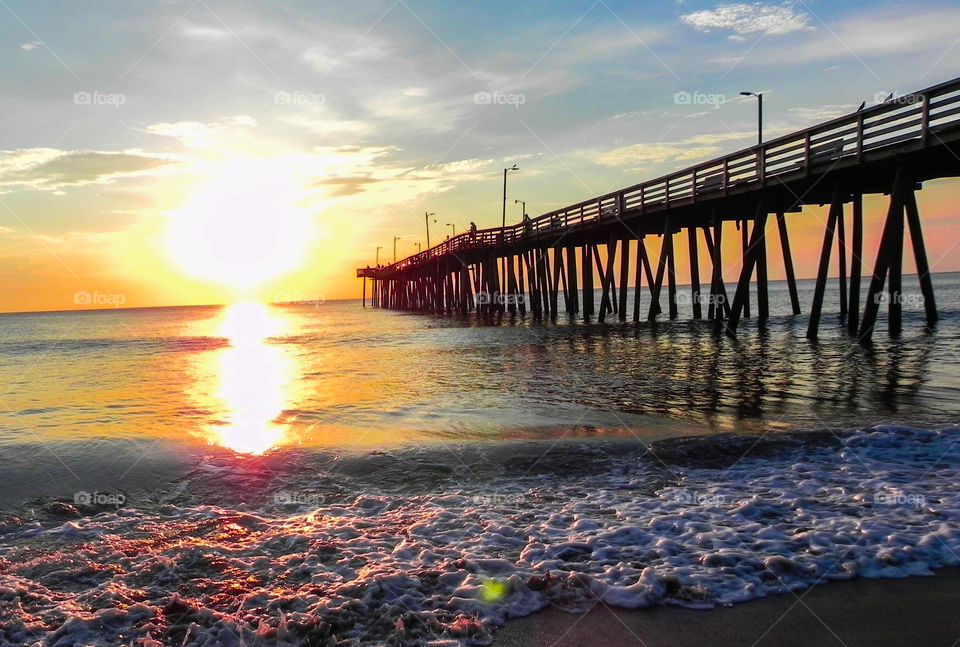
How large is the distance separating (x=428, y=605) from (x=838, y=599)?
2268 mm

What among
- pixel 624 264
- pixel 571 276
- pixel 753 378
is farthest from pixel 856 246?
pixel 571 276

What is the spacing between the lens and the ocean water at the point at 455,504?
11.8ft

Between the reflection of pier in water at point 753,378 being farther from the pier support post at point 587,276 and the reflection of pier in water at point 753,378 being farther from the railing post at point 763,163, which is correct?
the pier support post at point 587,276

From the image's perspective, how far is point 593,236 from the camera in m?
31.5

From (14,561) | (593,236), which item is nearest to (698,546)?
(14,561)

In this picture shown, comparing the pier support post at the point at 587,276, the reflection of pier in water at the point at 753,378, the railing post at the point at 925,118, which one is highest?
the railing post at the point at 925,118

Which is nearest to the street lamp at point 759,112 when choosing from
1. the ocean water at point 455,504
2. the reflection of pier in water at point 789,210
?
the reflection of pier in water at point 789,210

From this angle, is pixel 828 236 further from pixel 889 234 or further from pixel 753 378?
pixel 753 378

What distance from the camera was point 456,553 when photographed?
422 centimetres

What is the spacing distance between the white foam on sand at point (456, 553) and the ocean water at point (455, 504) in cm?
2

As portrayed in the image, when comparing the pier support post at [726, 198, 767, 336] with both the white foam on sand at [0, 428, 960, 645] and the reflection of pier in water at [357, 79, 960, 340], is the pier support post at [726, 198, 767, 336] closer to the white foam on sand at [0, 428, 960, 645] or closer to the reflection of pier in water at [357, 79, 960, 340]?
the reflection of pier in water at [357, 79, 960, 340]

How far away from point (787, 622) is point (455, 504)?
273 cm

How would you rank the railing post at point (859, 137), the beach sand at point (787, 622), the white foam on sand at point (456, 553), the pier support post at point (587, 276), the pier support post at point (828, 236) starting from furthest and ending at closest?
the pier support post at point (587, 276) < the pier support post at point (828, 236) < the railing post at point (859, 137) < the white foam on sand at point (456, 553) < the beach sand at point (787, 622)

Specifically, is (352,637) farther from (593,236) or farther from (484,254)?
(484,254)
